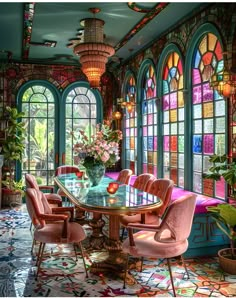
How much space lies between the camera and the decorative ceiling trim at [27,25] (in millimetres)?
4551

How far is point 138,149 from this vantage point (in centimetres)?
697

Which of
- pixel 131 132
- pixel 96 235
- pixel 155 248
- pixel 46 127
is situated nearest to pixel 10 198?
pixel 46 127

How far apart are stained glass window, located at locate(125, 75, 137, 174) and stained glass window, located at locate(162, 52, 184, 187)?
1445 millimetres

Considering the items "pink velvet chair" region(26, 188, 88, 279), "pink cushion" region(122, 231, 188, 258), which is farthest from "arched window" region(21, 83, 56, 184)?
"pink cushion" region(122, 231, 188, 258)

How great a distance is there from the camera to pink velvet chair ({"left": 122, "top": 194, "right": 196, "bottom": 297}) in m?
2.99

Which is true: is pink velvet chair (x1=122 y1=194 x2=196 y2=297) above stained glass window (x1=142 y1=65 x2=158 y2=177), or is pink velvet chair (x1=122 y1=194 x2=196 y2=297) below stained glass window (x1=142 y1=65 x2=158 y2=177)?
below

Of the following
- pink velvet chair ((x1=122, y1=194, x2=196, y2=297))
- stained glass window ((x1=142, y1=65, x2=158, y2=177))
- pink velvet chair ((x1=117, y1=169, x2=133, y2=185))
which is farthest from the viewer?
stained glass window ((x1=142, y1=65, x2=158, y2=177))

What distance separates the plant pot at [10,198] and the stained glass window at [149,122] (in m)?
2.83

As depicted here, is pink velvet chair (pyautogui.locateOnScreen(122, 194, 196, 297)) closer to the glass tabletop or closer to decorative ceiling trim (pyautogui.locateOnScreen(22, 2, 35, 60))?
the glass tabletop

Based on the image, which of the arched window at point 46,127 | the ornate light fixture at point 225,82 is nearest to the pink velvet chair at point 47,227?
the ornate light fixture at point 225,82

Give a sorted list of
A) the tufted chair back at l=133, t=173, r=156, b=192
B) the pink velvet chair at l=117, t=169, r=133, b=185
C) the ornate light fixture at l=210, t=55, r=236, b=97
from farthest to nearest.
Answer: the pink velvet chair at l=117, t=169, r=133, b=185, the tufted chair back at l=133, t=173, r=156, b=192, the ornate light fixture at l=210, t=55, r=236, b=97

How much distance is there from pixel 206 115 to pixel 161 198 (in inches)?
54.9

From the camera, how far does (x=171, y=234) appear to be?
10.1 feet

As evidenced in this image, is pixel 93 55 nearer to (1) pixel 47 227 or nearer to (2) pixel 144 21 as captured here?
(2) pixel 144 21
